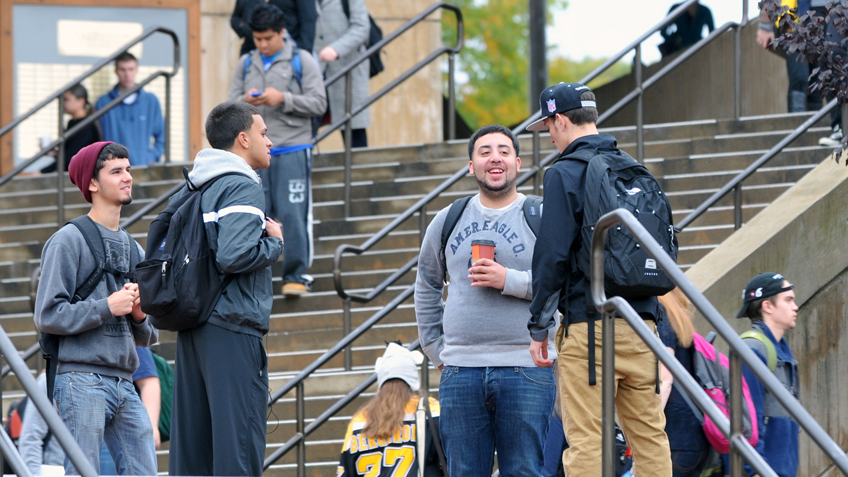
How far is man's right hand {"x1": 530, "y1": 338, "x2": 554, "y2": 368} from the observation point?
4738 millimetres

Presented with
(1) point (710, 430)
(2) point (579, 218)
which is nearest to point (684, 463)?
(1) point (710, 430)

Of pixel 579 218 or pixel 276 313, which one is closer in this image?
pixel 579 218

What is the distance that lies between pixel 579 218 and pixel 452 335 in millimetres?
770

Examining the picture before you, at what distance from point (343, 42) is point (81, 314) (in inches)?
223

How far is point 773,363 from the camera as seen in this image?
19.4 ft

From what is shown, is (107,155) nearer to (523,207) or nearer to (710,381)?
(523,207)

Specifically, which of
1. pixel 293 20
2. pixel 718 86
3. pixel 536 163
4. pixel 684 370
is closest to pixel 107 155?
pixel 684 370

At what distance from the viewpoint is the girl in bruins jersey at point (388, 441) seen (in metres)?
5.70

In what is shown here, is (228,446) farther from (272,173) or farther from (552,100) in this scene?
(272,173)

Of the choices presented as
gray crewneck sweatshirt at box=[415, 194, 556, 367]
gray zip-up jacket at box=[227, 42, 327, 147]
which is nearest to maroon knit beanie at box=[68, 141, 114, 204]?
gray crewneck sweatshirt at box=[415, 194, 556, 367]

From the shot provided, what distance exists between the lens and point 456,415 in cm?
500

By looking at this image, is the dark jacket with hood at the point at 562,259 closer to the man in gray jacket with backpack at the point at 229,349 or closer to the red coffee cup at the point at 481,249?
the red coffee cup at the point at 481,249

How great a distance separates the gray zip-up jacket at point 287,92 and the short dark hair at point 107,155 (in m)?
3.28

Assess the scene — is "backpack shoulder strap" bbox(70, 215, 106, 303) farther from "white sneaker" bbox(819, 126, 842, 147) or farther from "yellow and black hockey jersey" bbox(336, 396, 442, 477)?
"white sneaker" bbox(819, 126, 842, 147)
